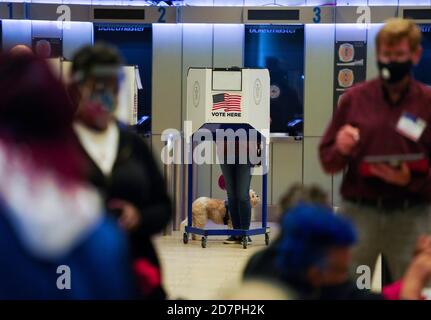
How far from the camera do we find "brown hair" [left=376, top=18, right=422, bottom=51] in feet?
7.86

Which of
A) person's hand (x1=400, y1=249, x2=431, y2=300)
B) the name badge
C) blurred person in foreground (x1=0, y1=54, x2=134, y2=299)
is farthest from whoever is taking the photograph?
the name badge

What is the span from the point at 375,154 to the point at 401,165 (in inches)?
3.6

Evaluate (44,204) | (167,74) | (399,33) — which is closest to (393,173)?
(399,33)

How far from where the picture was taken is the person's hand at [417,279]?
2.01 metres

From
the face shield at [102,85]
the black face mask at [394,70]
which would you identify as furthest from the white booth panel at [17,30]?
the face shield at [102,85]

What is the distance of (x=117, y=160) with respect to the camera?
6.29ft

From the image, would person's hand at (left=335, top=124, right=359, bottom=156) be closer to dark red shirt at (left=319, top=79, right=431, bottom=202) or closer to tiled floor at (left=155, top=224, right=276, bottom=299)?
dark red shirt at (left=319, top=79, right=431, bottom=202)

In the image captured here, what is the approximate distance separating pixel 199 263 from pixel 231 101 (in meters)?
1.74

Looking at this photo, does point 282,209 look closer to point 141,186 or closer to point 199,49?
point 141,186

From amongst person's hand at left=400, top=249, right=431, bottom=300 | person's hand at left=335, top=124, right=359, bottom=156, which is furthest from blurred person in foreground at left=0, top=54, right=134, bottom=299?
person's hand at left=335, top=124, right=359, bottom=156

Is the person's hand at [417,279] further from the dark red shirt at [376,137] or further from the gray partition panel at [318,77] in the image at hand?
the gray partition panel at [318,77]

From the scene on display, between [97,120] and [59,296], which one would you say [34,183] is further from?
[97,120]

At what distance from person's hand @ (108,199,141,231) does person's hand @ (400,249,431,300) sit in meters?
→ 0.69

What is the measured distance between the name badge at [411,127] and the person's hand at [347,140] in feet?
0.47
